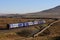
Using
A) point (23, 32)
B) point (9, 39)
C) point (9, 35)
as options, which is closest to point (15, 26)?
point (23, 32)

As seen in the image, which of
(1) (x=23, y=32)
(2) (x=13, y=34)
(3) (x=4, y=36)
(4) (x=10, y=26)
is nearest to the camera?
(3) (x=4, y=36)

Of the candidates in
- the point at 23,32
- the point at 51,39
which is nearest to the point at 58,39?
the point at 51,39

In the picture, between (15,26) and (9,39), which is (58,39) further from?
(15,26)

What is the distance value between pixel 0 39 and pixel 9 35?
541cm

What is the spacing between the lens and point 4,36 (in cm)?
3709

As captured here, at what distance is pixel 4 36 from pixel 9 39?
3015 millimetres

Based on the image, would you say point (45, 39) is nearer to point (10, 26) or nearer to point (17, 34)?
point (17, 34)

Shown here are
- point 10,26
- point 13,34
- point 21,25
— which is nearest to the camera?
point 13,34

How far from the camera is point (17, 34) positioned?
41.7 metres

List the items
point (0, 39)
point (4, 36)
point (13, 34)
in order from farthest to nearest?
point (13, 34), point (4, 36), point (0, 39)

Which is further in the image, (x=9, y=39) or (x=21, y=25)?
(x=21, y=25)

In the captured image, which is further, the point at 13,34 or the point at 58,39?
the point at 13,34

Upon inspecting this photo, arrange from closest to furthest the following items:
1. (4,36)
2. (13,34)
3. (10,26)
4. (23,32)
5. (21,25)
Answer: (4,36)
(13,34)
(23,32)
(10,26)
(21,25)

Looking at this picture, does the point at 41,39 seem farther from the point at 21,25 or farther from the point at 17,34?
the point at 21,25
